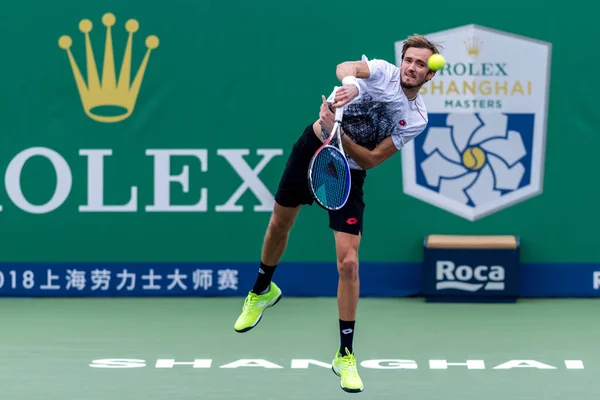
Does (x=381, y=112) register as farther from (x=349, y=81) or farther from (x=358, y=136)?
(x=349, y=81)

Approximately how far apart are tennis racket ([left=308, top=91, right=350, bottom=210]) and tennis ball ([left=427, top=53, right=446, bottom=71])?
536 millimetres

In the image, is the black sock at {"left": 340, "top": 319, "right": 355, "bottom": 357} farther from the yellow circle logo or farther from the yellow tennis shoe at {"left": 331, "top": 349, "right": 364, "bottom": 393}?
the yellow circle logo

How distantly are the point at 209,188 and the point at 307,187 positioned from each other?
2.78 metres

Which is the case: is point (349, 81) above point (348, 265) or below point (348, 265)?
above

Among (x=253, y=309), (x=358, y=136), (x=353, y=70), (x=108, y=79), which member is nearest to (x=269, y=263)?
(x=253, y=309)

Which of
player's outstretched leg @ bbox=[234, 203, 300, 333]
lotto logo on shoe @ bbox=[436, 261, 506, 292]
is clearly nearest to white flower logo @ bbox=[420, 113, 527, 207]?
lotto logo on shoe @ bbox=[436, 261, 506, 292]

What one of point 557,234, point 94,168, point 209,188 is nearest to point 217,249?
point 209,188

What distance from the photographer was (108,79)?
10023mm

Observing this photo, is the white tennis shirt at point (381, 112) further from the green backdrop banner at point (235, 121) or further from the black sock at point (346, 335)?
the green backdrop banner at point (235, 121)

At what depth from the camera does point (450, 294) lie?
389 inches

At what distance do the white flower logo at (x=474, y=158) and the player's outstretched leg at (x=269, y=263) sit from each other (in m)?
2.42

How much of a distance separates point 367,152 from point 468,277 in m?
2.99

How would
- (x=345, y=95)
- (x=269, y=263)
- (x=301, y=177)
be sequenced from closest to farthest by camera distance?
(x=345, y=95)
(x=301, y=177)
(x=269, y=263)

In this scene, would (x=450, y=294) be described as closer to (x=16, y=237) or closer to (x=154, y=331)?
(x=154, y=331)
